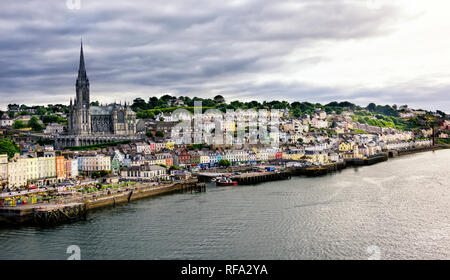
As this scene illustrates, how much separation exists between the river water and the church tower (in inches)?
1776

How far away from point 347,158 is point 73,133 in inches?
1681

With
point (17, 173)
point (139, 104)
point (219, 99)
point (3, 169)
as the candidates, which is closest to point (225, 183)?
point (17, 173)

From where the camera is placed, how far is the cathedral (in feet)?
227

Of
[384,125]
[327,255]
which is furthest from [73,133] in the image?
[384,125]

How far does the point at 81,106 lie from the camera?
230ft

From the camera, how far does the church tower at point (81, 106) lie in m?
69.2

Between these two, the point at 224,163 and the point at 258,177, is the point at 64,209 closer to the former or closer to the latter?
the point at 258,177

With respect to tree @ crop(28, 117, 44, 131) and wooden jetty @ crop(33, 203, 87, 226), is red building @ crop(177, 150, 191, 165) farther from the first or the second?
tree @ crop(28, 117, 44, 131)

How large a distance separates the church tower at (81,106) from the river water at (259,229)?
4511 cm

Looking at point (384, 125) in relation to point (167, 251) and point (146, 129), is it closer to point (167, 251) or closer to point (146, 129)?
point (146, 129)

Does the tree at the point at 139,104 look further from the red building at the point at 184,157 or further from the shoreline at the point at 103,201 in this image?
the shoreline at the point at 103,201

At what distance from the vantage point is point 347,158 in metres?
58.6

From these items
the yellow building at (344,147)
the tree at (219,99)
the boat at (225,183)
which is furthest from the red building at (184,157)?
the tree at (219,99)

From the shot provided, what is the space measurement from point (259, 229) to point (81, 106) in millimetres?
57606
